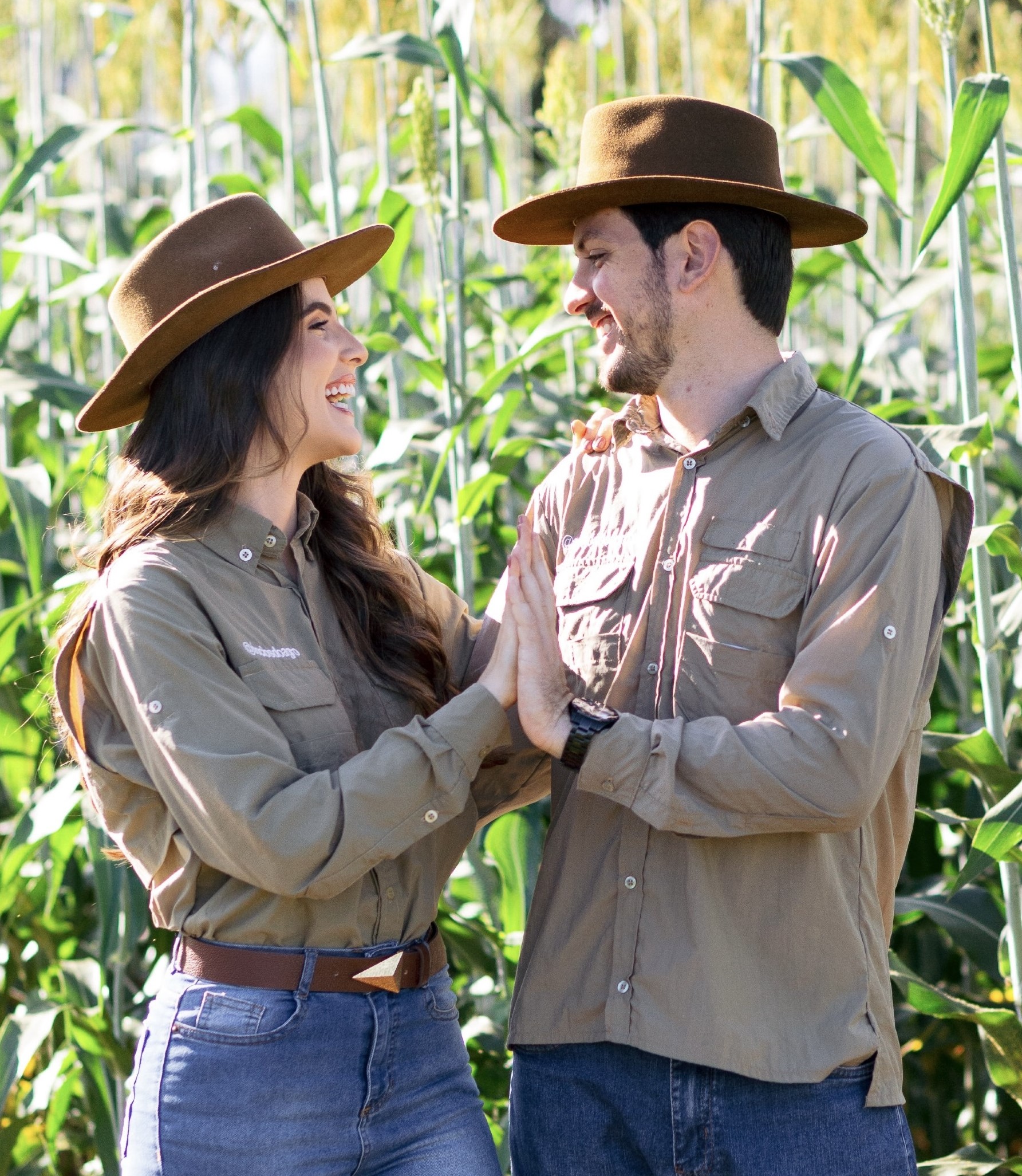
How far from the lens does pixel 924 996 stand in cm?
236

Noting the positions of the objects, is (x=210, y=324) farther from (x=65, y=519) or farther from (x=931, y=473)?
(x=65, y=519)

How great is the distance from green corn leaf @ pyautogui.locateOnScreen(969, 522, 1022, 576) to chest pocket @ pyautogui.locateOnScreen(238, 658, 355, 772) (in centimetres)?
105

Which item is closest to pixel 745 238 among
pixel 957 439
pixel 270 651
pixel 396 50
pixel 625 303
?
pixel 625 303

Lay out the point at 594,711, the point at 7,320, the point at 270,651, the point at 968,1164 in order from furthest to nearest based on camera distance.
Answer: the point at 7,320
the point at 968,1164
the point at 270,651
the point at 594,711

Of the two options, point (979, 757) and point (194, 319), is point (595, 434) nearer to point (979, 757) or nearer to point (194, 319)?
point (194, 319)

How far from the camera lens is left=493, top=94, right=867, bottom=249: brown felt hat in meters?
1.98

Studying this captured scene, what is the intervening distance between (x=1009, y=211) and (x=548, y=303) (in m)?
1.61

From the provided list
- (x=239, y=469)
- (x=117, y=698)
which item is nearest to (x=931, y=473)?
(x=239, y=469)

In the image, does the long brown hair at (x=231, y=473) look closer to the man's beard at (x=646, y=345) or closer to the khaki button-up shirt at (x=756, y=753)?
the khaki button-up shirt at (x=756, y=753)

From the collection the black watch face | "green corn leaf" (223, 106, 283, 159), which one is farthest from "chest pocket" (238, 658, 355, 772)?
"green corn leaf" (223, 106, 283, 159)

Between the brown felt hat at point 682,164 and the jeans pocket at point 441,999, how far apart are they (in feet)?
3.85

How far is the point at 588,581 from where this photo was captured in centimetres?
208

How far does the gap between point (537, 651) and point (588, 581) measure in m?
0.23

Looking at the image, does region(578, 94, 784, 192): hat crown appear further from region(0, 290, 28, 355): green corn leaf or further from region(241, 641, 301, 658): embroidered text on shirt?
region(0, 290, 28, 355): green corn leaf
